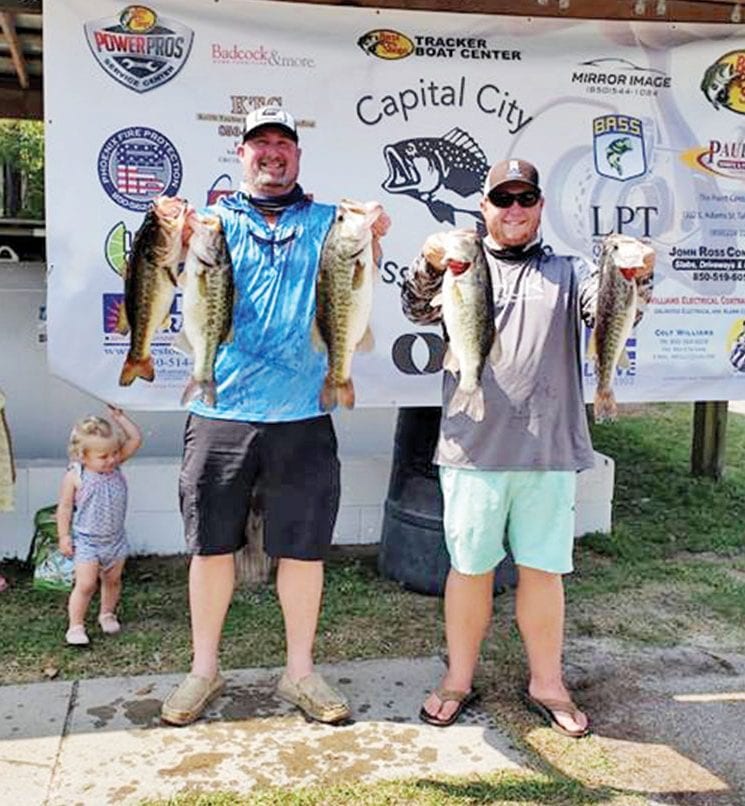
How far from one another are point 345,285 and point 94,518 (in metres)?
1.89

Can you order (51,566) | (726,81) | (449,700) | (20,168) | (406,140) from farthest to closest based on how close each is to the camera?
1. (20,168)
2. (726,81)
3. (51,566)
4. (406,140)
5. (449,700)

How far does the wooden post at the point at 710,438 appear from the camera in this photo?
279 inches

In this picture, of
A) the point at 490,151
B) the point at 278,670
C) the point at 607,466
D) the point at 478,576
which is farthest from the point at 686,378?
the point at 278,670

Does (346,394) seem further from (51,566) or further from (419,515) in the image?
(51,566)

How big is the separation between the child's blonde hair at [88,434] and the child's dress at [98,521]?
0.10 metres

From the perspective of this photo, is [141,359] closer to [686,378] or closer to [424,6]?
[424,6]

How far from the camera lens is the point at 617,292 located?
292 cm

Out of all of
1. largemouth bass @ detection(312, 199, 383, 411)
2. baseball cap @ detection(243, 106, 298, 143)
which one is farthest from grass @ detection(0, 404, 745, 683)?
baseball cap @ detection(243, 106, 298, 143)

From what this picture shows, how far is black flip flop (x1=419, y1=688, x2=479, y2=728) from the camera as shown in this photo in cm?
337

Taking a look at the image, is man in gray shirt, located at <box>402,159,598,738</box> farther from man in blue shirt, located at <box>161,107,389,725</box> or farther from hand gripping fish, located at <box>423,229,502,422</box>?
man in blue shirt, located at <box>161,107,389,725</box>

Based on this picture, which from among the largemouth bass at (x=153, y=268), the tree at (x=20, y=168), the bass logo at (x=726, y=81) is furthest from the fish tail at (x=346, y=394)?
the tree at (x=20, y=168)

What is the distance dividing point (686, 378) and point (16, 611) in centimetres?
336

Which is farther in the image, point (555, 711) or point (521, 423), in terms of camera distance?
point (555, 711)

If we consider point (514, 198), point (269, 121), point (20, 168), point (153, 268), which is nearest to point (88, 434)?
point (153, 268)
